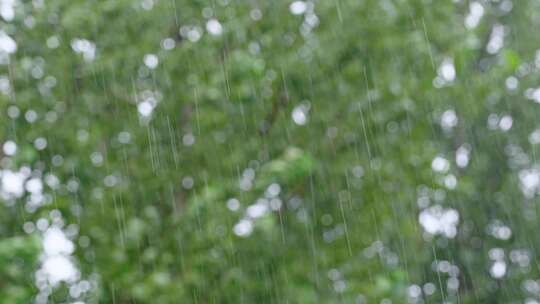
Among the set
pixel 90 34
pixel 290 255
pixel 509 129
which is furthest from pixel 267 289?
pixel 509 129

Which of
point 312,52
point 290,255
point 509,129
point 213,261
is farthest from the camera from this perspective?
point 509,129

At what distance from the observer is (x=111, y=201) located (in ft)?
13.9

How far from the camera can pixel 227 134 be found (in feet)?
14.3

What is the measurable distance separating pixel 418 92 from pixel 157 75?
1.32 m

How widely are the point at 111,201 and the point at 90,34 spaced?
34.8 inches

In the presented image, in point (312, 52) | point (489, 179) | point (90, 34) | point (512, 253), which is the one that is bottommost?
point (512, 253)

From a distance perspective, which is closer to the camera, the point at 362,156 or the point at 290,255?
the point at 290,255

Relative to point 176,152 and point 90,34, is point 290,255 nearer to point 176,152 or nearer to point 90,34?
point 176,152

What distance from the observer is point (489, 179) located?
28.9ft

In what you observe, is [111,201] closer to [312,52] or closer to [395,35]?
[312,52]

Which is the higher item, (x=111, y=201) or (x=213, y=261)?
(x=111, y=201)

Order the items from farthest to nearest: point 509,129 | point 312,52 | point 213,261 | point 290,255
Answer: point 509,129 < point 312,52 < point 290,255 < point 213,261

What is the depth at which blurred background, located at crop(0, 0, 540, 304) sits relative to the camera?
13.0 feet

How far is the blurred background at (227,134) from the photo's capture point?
3.97 m
